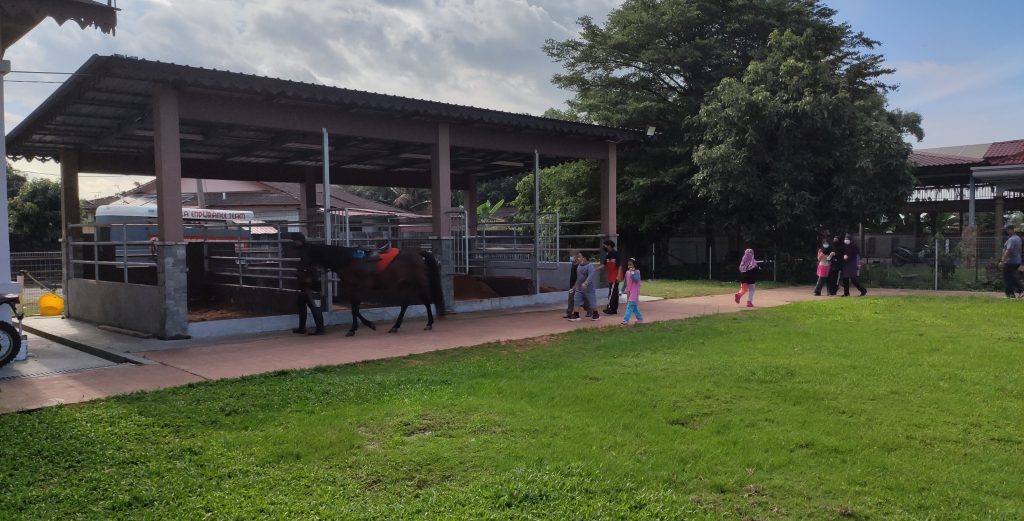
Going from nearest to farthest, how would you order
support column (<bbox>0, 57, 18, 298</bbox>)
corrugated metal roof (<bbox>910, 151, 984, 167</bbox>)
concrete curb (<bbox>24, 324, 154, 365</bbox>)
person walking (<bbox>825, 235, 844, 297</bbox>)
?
support column (<bbox>0, 57, 18, 298</bbox>), concrete curb (<bbox>24, 324, 154, 365</bbox>), person walking (<bbox>825, 235, 844, 297</bbox>), corrugated metal roof (<bbox>910, 151, 984, 167</bbox>)

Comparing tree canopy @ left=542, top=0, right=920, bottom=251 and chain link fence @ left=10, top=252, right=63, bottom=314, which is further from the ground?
tree canopy @ left=542, top=0, right=920, bottom=251

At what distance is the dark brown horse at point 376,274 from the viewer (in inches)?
416

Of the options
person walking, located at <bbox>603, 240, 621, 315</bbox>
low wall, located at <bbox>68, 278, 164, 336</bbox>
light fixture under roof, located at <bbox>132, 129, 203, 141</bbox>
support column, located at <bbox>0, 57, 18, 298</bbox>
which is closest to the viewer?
support column, located at <bbox>0, 57, 18, 298</bbox>

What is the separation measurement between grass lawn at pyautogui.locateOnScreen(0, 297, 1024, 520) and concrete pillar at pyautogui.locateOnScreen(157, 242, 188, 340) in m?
3.57

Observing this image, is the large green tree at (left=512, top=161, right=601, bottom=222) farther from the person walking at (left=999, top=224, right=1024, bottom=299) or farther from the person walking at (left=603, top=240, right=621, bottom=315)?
the person walking at (left=999, top=224, right=1024, bottom=299)

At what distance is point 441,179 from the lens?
13.5m

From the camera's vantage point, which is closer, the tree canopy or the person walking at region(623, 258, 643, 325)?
the person walking at region(623, 258, 643, 325)

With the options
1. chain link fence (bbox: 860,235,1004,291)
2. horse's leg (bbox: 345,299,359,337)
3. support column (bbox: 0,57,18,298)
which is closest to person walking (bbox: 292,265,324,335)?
horse's leg (bbox: 345,299,359,337)

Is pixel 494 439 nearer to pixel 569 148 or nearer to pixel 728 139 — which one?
pixel 569 148

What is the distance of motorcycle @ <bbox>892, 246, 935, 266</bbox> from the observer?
2084cm

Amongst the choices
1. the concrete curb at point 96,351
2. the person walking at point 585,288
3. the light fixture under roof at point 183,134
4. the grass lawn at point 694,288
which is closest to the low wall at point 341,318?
the concrete curb at point 96,351

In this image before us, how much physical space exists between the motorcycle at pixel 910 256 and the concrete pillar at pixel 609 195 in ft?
34.7

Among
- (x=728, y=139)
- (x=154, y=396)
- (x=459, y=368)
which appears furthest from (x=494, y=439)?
(x=728, y=139)

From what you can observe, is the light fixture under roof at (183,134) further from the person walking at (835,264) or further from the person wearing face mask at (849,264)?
the person wearing face mask at (849,264)
